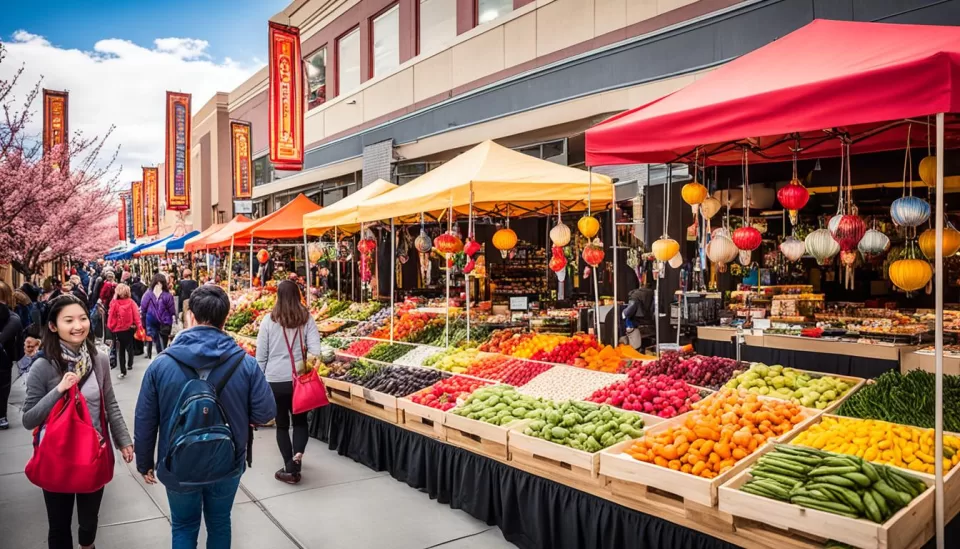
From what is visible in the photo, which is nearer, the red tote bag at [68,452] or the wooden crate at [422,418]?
the red tote bag at [68,452]

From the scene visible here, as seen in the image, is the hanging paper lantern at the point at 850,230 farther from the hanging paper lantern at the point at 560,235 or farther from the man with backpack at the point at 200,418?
the man with backpack at the point at 200,418

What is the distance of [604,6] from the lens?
11484 millimetres

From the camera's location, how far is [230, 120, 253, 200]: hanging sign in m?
23.5

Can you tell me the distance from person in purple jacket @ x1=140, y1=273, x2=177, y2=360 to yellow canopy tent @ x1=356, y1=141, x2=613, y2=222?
6.76m

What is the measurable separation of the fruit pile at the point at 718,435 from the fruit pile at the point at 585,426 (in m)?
0.19

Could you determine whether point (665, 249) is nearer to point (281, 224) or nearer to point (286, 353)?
point (286, 353)

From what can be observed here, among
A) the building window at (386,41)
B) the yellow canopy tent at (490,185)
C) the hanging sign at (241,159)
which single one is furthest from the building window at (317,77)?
the yellow canopy tent at (490,185)

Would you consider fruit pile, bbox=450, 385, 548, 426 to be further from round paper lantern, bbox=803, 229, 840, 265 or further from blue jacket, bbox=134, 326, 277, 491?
round paper lantern, bbox=803, 229, 840, 265

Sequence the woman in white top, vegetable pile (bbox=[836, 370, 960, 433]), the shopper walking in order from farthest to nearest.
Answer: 1. the shopper walking
2. the woman in white top
3. vegetable pile (bbox=[836, 370, 960, 433])

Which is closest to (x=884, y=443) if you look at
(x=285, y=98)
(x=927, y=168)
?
(x=927, y=168)

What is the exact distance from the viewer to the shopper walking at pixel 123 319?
1148 cm

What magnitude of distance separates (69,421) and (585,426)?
10.6 feet

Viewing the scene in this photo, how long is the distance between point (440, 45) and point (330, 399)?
10.9 metres

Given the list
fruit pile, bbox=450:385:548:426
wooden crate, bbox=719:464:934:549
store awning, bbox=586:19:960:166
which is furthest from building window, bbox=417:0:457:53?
wooden crate, bbox=719:464:934:549
